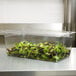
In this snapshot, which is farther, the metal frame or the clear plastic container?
the metal frame

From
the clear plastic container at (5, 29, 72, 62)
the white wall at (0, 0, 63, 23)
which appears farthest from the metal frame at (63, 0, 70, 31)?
the clear plastic container at (5, 29, 72, 62)

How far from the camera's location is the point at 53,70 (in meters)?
0.50

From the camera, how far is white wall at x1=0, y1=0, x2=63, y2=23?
4.77 feet

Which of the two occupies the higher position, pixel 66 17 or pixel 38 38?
pixel 66 17

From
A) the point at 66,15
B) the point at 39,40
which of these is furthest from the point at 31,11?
the point at 39,40

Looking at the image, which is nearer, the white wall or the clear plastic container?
the clear plastic container

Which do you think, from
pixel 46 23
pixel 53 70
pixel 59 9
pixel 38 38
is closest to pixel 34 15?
pixel 46 23

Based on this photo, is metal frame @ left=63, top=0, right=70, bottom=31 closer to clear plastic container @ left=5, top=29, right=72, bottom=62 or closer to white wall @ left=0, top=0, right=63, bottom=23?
white wall @ left=0, top=0, right=63, bottom=23

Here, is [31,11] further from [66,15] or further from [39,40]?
[39,40]

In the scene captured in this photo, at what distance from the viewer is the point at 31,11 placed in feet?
4.85

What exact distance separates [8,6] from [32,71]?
107 centimetres

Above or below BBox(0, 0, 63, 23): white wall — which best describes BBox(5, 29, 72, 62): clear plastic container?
below

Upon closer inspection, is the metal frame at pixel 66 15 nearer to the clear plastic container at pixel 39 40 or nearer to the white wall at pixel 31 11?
the white wall at pixel 31 11

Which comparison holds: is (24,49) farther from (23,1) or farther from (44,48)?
(23,1)
